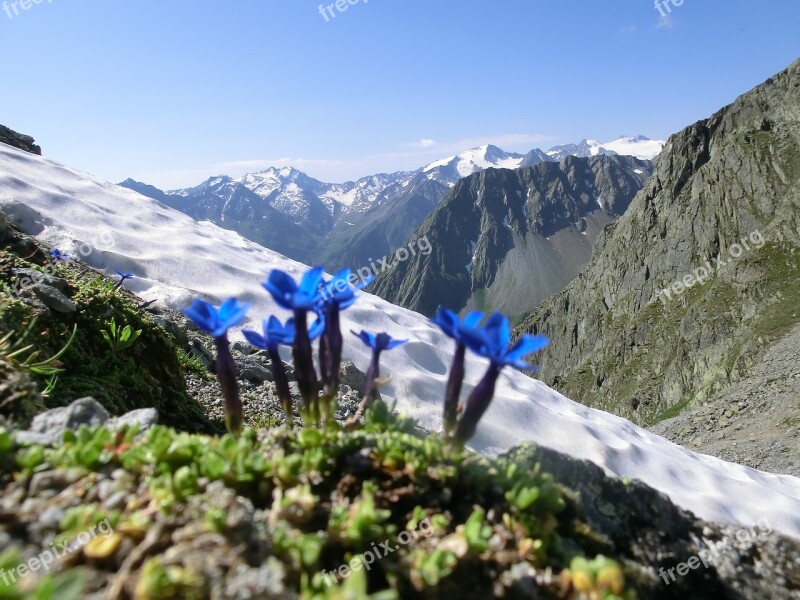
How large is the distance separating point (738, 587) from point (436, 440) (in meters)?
1.77

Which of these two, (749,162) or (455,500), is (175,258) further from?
(749,162)

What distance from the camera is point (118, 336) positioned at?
208 inches

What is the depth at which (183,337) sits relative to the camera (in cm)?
698

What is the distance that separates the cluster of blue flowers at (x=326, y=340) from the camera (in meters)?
2.49

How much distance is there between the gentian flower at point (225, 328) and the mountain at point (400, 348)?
9.55 ft

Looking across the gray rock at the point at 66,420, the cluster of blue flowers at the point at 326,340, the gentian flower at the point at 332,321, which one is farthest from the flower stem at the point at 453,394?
the gray rock at the point at 66,420

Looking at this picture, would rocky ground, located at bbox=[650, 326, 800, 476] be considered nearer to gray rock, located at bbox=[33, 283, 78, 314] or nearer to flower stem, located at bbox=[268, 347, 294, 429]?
flower stem, located at bbox=[268, 347, 294, 429]

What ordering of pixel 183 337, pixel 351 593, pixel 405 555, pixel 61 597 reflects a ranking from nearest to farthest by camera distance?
pixel 61 597 < pixel 351 593 < pixel 405 555 < pixel 183 337

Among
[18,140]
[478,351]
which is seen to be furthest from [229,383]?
[18,140]

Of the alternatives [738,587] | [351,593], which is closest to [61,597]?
[351,593]

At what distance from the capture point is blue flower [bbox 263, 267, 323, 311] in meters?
2.53

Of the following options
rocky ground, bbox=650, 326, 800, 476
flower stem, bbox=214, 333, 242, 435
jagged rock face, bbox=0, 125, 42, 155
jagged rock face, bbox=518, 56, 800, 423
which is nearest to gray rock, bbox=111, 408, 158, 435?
flower stem, bbox=214, 333, 242, 435

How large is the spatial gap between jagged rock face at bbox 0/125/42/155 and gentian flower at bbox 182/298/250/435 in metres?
23.1

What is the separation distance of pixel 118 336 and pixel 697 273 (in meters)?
96.3
